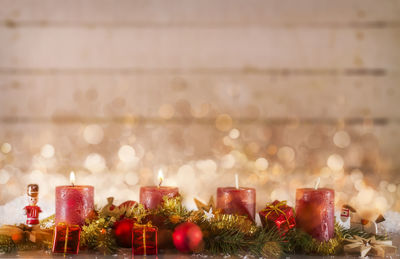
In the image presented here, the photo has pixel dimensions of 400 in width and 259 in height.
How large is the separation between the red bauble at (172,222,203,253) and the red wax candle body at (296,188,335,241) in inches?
7.8

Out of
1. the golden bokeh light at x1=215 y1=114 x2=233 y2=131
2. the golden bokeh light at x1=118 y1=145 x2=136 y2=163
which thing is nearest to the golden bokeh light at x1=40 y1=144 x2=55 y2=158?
the golden bokeh light at x1=118 y1=145 x2=136 y2=163

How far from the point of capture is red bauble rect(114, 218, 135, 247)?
0.73 metres

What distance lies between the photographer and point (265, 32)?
1.49 m

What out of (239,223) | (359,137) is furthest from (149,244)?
(359,137)

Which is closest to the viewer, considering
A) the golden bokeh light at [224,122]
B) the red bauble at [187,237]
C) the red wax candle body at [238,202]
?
the red bauble at [187,237]

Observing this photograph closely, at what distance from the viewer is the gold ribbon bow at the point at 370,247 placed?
0.72 m

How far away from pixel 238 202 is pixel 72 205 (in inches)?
12.3

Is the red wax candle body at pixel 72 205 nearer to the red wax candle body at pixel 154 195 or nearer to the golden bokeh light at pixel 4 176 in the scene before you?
the red wax candle body at pixel 154 195

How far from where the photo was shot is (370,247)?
720mm

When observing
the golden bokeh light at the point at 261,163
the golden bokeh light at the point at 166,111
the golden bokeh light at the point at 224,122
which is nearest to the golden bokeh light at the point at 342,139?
the golden bokeh light at the point at 261,163

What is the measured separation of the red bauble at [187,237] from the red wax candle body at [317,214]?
20 cm

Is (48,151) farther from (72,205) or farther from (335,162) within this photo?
(335,162)

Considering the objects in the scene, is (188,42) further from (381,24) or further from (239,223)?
(239,223)

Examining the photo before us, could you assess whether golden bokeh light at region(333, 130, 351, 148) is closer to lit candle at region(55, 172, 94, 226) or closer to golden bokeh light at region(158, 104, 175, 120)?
golden bokeh light at region(158, 104, 175, 120)
